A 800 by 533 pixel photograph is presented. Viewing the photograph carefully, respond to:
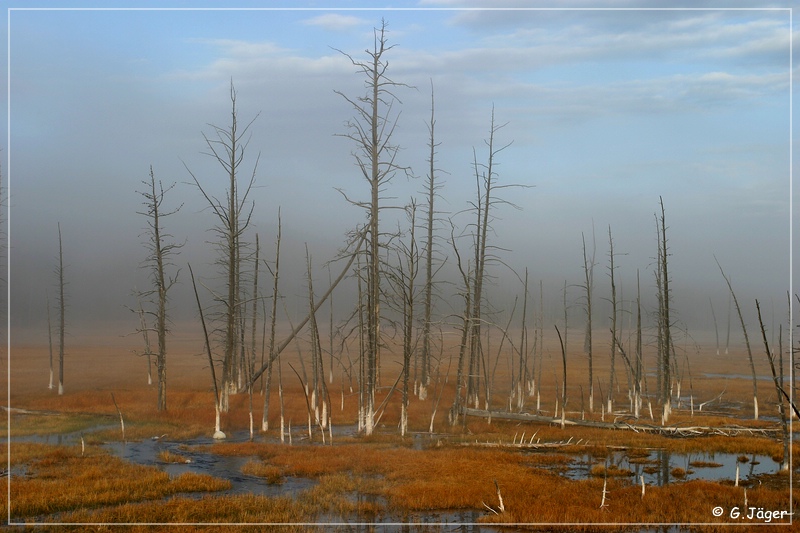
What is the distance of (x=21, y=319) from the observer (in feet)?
484

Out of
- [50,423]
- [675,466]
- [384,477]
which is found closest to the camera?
[384,477]

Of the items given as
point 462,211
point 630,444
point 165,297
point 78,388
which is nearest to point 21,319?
point 78,388

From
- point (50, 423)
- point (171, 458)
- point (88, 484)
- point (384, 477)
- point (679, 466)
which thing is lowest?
point (50, 423)

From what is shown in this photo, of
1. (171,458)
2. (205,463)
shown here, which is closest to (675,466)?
(205,463)

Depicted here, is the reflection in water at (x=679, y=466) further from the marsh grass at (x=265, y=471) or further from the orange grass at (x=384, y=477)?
the marsh grass at (x=265, y=471)

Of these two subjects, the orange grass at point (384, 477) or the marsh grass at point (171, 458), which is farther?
the marsh grass at point (171, 458)

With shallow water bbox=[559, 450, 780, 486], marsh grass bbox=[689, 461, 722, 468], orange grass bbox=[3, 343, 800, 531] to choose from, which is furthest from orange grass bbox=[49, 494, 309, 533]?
marsh grass bbox=[689, 461, 722, 468]

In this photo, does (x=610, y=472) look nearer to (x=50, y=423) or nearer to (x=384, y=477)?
(x=384, y=477)

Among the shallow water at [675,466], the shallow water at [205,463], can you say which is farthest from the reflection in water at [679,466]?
the shallow water at [205,463]

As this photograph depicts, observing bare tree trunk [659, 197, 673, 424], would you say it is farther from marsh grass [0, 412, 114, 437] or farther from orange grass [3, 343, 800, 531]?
marsh grass [0, 412, 114, 437]

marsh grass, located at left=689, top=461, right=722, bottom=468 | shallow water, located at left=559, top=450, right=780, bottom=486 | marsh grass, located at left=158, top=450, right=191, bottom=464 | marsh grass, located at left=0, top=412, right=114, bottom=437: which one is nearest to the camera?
shallow water, located at left=559, top=450, right=780, bottom=486

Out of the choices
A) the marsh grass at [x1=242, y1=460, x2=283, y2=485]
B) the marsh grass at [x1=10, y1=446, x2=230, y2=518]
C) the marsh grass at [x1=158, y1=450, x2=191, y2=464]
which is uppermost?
the marsh grass at [x1=10, y1=446, x2=230, y2=518]

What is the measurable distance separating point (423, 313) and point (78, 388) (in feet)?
90.9

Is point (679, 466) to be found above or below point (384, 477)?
below
